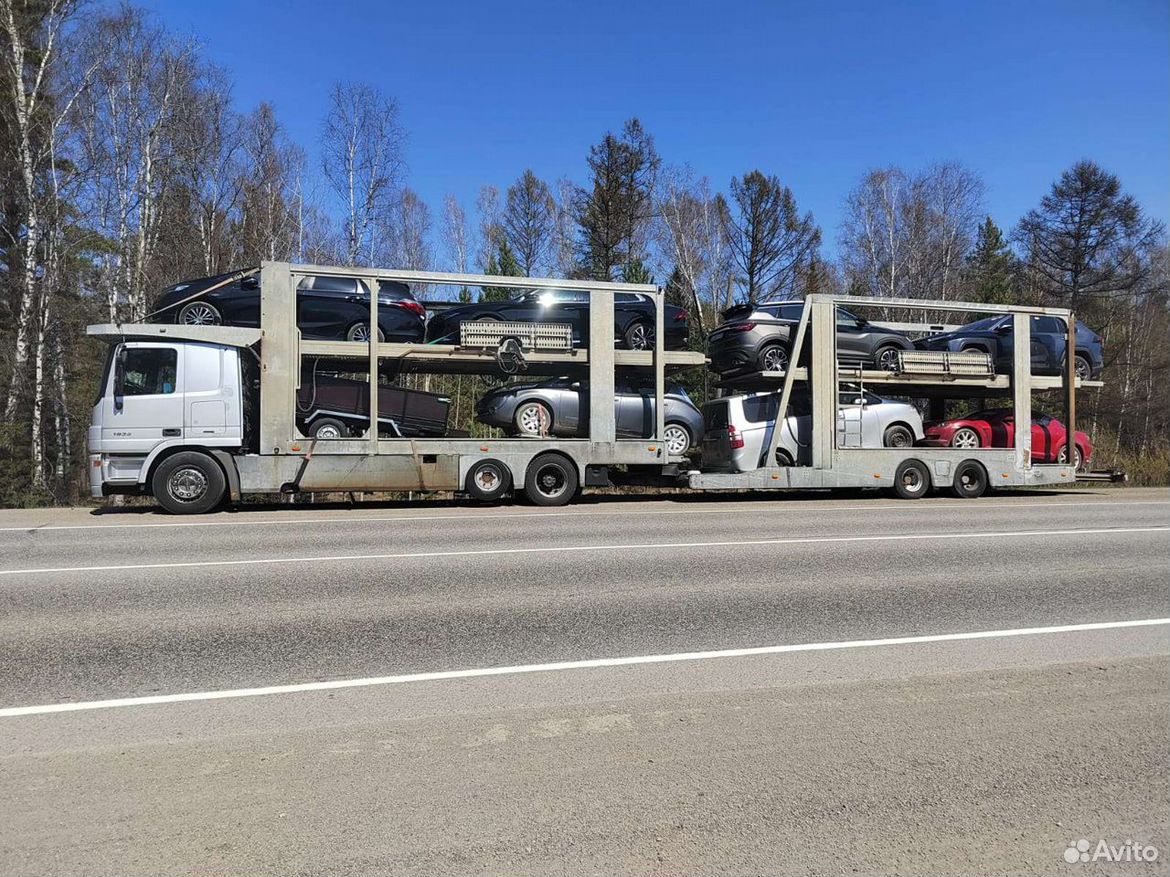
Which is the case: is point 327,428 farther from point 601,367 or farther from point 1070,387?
point 1070,387

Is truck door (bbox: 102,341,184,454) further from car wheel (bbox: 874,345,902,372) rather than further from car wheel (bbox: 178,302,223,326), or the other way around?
car wheel (bbox: 874,345,902,372)

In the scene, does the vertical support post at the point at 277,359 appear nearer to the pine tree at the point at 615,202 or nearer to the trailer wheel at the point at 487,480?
the trailer wheel at the point at 487,480

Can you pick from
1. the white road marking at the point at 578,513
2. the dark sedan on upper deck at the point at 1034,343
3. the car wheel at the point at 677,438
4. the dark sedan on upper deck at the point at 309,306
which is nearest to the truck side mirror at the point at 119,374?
the dark sedan on upper deck at the point at 309,306

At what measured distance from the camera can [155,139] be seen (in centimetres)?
2189

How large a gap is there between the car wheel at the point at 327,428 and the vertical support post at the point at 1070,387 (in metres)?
14.5

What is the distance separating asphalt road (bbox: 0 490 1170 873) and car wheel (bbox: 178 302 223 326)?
204 inches

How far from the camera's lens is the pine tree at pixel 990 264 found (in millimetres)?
36719

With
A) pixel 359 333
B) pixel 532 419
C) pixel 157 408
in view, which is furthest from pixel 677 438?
pixel 157 408

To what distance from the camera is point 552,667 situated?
16.1ft

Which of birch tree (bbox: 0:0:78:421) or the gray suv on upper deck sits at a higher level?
birch tree (bbox: 0:0:78:421)

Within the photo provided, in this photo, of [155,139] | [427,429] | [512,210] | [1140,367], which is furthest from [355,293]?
[1140,367]

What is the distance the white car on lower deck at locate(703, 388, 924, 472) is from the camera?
47.2 feet

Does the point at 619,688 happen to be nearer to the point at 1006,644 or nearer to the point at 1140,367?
the point at 1006,644

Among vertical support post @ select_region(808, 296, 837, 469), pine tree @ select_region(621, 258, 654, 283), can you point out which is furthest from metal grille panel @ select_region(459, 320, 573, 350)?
pine tree @ select_region(621, 258, 654, 283)
